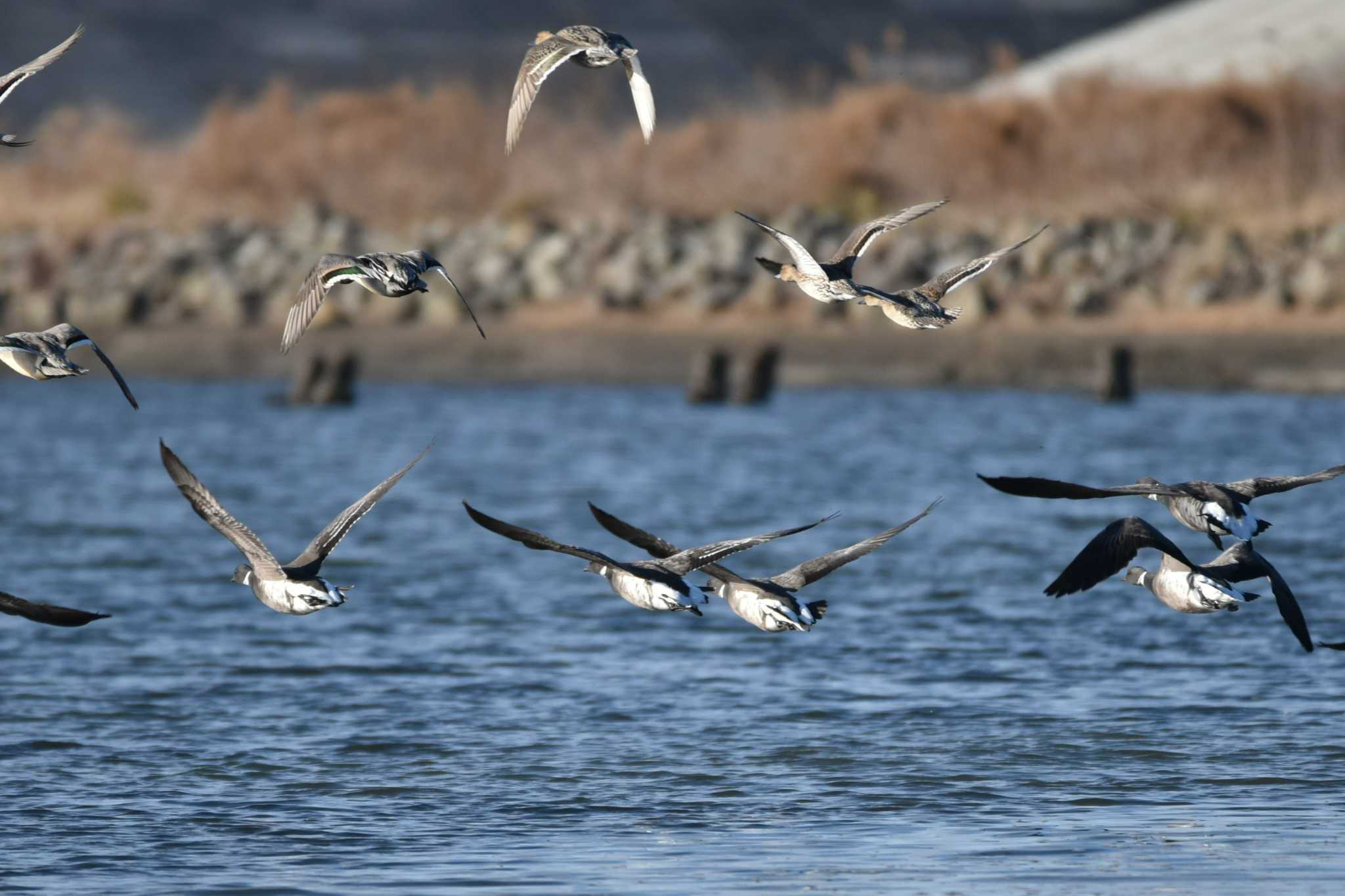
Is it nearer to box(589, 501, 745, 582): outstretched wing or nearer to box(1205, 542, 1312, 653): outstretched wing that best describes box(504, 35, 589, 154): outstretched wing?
box(589, 501, 745, 582): outstretched wing

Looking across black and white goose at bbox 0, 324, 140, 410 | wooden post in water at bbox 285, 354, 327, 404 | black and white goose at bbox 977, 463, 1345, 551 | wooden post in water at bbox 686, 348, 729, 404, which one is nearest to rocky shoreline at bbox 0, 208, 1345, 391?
wooden post in water at bbox 686, 348, 729, 404

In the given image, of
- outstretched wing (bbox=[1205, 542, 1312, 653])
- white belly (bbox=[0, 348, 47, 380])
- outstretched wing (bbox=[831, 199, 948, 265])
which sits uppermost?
outstretched wing (bbox=[831, 199, 948, 265])

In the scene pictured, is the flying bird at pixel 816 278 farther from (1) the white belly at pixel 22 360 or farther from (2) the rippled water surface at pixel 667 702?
(1) the white belly at pixel 22 360

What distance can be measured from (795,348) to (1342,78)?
43.8 ft

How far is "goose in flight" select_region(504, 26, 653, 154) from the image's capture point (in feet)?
29.9

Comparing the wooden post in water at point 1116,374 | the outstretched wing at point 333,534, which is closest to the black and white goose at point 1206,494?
the outstretched wing at point 333,534

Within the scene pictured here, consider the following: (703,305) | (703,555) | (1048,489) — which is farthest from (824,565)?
(703,305)

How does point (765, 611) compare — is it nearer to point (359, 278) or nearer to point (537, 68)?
point (359, 278)

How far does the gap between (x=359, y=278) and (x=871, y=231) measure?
7.33 ft

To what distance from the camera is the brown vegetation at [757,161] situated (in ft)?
118

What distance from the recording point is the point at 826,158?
37.2 meters

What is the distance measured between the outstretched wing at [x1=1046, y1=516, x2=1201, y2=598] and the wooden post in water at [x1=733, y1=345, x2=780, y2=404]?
21035 millimetres

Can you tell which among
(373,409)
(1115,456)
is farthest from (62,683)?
(373,409)

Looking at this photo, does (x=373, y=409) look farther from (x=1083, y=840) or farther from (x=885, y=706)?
(x=1083, y=840)
